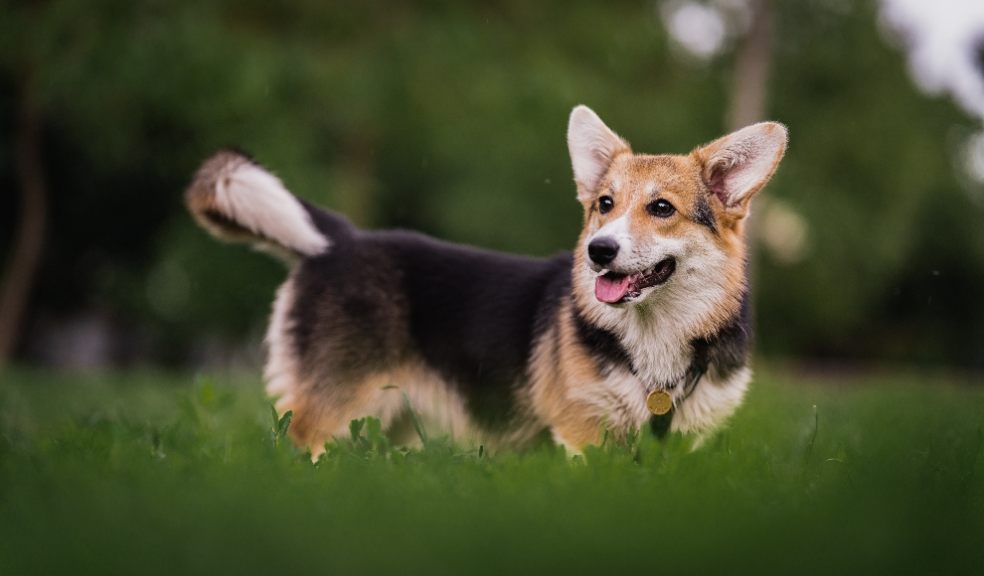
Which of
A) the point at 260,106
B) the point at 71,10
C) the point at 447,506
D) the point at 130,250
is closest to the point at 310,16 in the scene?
the point at 260,106

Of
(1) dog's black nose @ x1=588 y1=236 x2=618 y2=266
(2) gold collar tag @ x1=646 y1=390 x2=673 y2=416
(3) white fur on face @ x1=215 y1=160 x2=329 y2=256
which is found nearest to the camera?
(1) dog's black nose @ x1=588 y1=236 x2=618 y2=266

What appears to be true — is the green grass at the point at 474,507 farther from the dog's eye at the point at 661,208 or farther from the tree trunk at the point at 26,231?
the tree trunk at the point at 26,231

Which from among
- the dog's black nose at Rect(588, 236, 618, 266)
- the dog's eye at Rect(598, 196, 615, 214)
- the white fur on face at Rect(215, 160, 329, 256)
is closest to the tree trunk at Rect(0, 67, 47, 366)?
the white fur on face at Rect(215, 160, 329, 256)

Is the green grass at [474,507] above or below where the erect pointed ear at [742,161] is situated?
below

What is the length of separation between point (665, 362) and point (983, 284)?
31.7m

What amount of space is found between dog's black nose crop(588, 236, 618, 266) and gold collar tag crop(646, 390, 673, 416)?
586 millimetres

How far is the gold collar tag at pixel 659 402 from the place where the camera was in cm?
389

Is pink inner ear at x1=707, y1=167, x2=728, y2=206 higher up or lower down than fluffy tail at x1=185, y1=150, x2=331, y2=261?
higher up

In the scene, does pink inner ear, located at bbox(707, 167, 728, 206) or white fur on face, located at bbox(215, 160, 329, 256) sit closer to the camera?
pink inner ear, located at bbox(707, 167, 728, 206)

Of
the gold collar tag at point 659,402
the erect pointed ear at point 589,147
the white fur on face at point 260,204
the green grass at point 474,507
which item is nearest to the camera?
the green grass at point 474,507

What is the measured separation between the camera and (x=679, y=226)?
3.93 m

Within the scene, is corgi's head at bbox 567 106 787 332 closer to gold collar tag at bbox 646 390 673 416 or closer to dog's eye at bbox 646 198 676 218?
dog's eye at bbox 646 198 676 218

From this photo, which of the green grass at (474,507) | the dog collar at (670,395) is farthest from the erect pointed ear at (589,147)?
the green grass at (474,507)

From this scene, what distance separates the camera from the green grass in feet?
7.18
